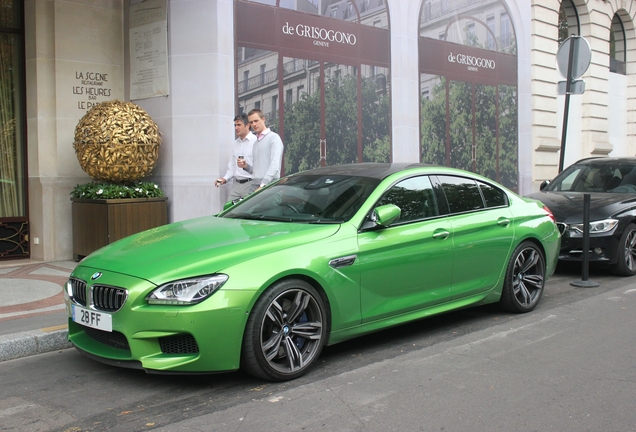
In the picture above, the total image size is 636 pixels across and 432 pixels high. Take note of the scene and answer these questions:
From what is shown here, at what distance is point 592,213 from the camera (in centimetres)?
871

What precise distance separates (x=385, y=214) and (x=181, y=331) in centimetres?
177

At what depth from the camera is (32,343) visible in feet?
17.7

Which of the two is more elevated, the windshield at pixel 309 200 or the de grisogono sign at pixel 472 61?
the de grisogono sign at pixel 472 61

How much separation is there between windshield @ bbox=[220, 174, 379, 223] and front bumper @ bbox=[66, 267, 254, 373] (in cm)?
125

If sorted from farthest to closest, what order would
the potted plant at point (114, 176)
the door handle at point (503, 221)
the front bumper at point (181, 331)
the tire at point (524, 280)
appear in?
the potted plant at point (114, 176)
the tire at point (524, 280)
the door handle at point (503, 221)
the front bumper at point (181, 331)

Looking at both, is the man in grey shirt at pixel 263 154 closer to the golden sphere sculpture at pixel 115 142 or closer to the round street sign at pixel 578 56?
the golden sphere sculpture at pixel 115 142

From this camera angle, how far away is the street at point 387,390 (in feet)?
12.7

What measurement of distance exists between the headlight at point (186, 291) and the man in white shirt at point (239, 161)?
191 inches

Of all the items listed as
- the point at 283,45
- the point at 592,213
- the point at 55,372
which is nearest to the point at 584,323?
the point at 592,213

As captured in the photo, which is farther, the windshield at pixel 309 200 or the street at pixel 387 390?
the windshield at pixel 309 200

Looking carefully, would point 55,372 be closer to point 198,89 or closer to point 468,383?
point 468,383

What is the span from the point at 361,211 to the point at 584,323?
252 centimetres

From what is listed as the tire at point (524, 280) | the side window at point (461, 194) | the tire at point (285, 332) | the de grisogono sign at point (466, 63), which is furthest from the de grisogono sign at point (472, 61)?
the tire at point (285, 332)

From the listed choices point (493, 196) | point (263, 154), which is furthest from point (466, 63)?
point (493, 196)
